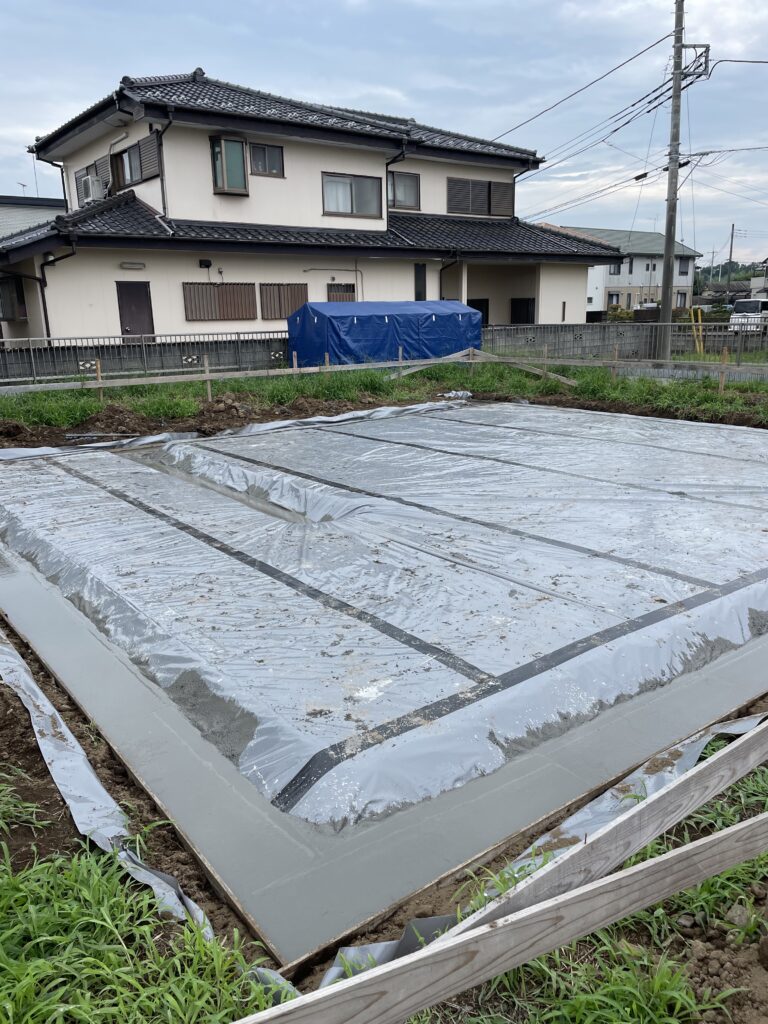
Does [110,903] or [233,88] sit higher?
[233,88]

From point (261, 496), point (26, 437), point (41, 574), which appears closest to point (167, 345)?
point (26, 437)

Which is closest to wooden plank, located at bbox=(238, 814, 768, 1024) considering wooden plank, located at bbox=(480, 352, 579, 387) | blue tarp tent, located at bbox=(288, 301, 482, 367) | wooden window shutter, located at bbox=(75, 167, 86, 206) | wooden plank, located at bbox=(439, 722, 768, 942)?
wooden plank, located at bbox=(439, 722, 768, 942)

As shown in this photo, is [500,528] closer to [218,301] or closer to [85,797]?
[85,797]

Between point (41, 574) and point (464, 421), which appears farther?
point (464, 421)

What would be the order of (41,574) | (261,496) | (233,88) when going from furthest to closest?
(233,88) → (261,496) → (41,574)

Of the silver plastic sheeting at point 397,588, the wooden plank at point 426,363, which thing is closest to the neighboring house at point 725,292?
the wooden plank at point 426,363

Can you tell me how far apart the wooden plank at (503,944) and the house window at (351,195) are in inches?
683

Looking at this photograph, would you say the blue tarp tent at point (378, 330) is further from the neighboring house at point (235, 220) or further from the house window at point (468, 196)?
the house window at point (468, 196)

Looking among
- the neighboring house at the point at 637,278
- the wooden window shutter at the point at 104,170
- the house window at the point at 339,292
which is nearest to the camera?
the wooden window shutter at the point at 104,170

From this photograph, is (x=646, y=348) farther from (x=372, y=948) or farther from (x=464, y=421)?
(x=372, y=948)

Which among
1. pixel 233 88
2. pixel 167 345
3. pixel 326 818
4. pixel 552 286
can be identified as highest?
pixel 233 88

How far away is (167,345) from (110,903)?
517 inches

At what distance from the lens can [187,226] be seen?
589 inches

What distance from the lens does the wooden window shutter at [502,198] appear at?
68.2 ft
